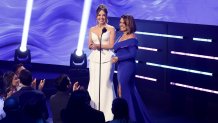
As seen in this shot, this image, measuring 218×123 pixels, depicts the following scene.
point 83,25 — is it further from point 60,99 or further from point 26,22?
point 60,99

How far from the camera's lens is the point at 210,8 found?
7.43 meters

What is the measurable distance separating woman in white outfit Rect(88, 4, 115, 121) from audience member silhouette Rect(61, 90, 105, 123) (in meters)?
2.69

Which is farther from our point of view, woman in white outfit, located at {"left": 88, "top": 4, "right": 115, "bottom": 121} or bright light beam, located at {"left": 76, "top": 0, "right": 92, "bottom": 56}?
bright light beam, located at {"left": 76, "top": 0, "right": 92, "bottom": 56}

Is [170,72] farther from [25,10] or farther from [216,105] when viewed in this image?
[25,10]

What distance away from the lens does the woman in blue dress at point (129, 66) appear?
6.75m

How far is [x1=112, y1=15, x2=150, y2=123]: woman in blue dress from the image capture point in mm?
6746

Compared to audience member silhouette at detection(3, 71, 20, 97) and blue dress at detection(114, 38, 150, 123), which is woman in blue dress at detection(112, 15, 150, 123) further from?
audience member silhouette at detection(3, 71, 20, 97)

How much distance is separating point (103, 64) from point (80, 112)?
2.85m

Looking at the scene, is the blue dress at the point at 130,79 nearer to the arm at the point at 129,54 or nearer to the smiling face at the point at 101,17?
the arm at the point at 129,54

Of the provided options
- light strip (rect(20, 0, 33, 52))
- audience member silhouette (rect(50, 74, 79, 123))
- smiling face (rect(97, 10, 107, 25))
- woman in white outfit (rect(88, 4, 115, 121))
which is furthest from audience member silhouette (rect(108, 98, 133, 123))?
light strip (rect(20, 0, 33, 52))

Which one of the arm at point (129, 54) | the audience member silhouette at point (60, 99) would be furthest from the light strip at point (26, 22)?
the audience member silhouette at point (60, 99)

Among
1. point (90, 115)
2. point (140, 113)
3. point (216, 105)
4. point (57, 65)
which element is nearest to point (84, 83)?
point (57, 65)

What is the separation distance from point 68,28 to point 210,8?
3.87m

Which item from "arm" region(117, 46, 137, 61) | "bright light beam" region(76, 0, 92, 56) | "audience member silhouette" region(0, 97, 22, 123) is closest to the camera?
"audience member silhouette" region(0, 97, 22, 123)
